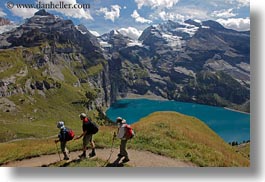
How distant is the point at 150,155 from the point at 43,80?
149 meters

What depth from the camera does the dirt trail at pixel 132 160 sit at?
1505 cm

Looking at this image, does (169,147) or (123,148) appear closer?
(123,148)

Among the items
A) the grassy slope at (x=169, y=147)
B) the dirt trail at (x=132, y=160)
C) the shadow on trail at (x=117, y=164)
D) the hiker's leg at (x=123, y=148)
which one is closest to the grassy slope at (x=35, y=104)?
the grassy slope at (x=169, y=147)

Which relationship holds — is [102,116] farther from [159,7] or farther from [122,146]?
[122,146]

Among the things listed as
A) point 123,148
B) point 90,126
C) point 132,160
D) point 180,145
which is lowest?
point 180,145

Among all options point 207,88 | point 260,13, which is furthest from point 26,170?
point 207,88

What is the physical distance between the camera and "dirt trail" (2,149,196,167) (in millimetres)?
15055

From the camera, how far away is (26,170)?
15.4 metres

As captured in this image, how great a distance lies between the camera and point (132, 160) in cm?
1495

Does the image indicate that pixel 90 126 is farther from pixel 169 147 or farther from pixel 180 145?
pixel 180 145

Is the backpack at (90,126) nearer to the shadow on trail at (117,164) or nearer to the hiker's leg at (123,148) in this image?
the hiker's leg at (123,148)

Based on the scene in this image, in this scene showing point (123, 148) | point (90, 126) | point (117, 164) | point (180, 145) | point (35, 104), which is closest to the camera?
point (90, 126)

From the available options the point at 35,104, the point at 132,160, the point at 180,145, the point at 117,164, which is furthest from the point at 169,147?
the point at 35,104

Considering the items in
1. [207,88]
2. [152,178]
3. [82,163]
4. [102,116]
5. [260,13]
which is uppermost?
[260,13]
